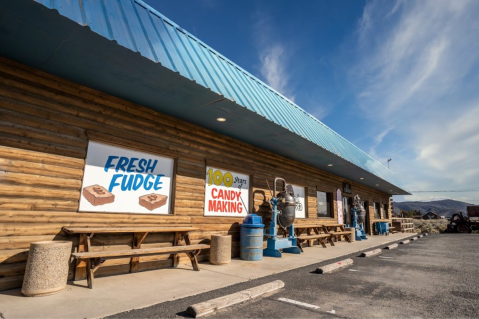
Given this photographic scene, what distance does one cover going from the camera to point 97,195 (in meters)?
5.04

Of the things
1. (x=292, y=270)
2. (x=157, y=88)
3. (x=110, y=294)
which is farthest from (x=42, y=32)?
(x=292, y=270)

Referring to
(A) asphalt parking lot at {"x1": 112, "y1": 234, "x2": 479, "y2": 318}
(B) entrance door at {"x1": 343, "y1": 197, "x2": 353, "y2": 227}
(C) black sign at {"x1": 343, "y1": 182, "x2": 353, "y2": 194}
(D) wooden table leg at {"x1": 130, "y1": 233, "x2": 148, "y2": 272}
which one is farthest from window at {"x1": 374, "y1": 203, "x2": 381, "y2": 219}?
(D) wooden table leg at {"x1": 130, "y1": 233, "x2": 148, "y2": 272}

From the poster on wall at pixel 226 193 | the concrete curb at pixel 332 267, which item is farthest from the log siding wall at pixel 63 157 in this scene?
the concrete curb at pixel 332 267

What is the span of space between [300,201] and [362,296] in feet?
22.8

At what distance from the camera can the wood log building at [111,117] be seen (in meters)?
3.77

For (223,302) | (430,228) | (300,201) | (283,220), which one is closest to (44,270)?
(223,302)

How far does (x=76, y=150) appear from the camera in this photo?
4.80 meters

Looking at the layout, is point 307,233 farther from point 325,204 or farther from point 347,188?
point 347,188

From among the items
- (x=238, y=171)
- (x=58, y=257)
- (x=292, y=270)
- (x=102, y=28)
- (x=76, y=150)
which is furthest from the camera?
(x=238, y=171)

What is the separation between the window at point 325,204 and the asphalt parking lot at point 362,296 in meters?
6.38

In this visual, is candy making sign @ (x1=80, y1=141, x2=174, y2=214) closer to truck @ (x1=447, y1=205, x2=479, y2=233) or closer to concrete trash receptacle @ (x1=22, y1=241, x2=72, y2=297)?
concrete trash receptacle @ (x1=22, y1=241, x2=72, y2=297)

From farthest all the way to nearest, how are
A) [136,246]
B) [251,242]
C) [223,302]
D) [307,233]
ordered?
[307,233] < [251,242] < [136,246] < [223,302]

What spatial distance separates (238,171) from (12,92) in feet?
18.2

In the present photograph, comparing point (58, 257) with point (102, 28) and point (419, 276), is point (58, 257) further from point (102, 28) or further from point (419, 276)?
point (419, 276)
